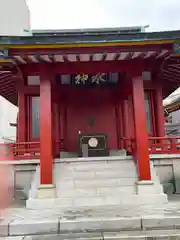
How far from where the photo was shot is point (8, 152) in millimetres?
9477

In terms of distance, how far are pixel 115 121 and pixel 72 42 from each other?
19.5ft

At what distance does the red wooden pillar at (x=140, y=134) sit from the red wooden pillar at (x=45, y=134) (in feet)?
8.97

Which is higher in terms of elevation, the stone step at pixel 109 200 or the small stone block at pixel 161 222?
the stone step at pixel 109 200

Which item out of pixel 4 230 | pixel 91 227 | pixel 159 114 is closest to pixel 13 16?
pixel 159 114

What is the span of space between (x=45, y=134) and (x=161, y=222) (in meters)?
4.21

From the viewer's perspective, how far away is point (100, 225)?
5.41 m

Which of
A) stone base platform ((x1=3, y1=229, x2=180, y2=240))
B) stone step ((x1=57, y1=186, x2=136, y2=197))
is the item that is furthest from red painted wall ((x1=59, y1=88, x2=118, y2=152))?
stone base platform ((x1=3, y1=229, x2=180, y2=240))

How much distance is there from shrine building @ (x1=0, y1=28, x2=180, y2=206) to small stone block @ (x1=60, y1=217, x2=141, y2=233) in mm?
2258

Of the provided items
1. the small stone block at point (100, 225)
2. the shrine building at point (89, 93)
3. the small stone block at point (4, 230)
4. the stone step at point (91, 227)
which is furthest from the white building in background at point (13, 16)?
the small stone block at point (100, 225)

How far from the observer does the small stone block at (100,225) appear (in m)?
5.37

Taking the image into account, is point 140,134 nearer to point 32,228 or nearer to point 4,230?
point 32,228

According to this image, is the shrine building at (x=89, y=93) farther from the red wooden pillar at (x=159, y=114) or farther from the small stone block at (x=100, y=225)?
the small stone block at (x=100, y=225)

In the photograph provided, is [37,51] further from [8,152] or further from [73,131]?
[73,131]

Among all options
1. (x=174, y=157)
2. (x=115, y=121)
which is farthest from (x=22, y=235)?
(x=115, y=121)
